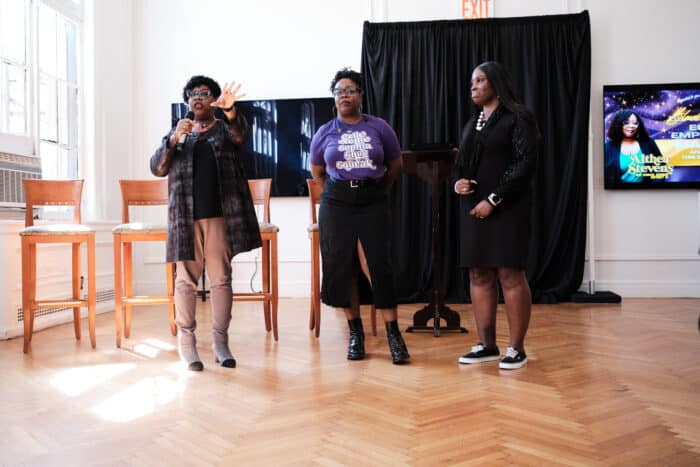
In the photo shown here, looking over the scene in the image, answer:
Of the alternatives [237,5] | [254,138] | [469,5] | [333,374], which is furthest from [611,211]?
[237,5]

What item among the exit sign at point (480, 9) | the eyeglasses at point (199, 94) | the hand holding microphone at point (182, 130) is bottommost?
the hand holding microphone at point (182, 130)

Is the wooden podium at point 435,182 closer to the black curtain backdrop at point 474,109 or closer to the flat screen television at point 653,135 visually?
the black curtain backdrop at point 474,109

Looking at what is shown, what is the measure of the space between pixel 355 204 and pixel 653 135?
3.63 meters

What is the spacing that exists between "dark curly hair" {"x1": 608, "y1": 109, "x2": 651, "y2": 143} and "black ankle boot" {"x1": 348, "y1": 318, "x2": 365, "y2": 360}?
11.4 feet

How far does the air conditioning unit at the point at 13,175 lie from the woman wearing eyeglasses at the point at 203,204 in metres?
1.63

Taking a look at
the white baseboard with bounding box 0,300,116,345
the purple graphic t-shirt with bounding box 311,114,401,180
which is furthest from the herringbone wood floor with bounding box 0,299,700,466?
the purple graphic t-shirt with bounding box 311,114,401,180

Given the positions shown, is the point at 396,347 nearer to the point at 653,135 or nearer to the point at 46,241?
the point at 46,241

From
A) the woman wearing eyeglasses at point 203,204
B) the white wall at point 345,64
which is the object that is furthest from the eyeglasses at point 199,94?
the white wall at point 345,64

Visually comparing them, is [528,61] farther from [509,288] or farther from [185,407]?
[185,407]

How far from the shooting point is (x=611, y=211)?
5070mm

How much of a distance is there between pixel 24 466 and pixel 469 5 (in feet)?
16.4

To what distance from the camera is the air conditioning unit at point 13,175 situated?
11.5 feet

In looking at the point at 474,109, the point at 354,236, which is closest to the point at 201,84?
the point at 354,236

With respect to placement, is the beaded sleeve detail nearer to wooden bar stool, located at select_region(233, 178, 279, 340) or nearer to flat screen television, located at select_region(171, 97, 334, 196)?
wooden bar stool, located at select_region(233, 178, 279, 340)
